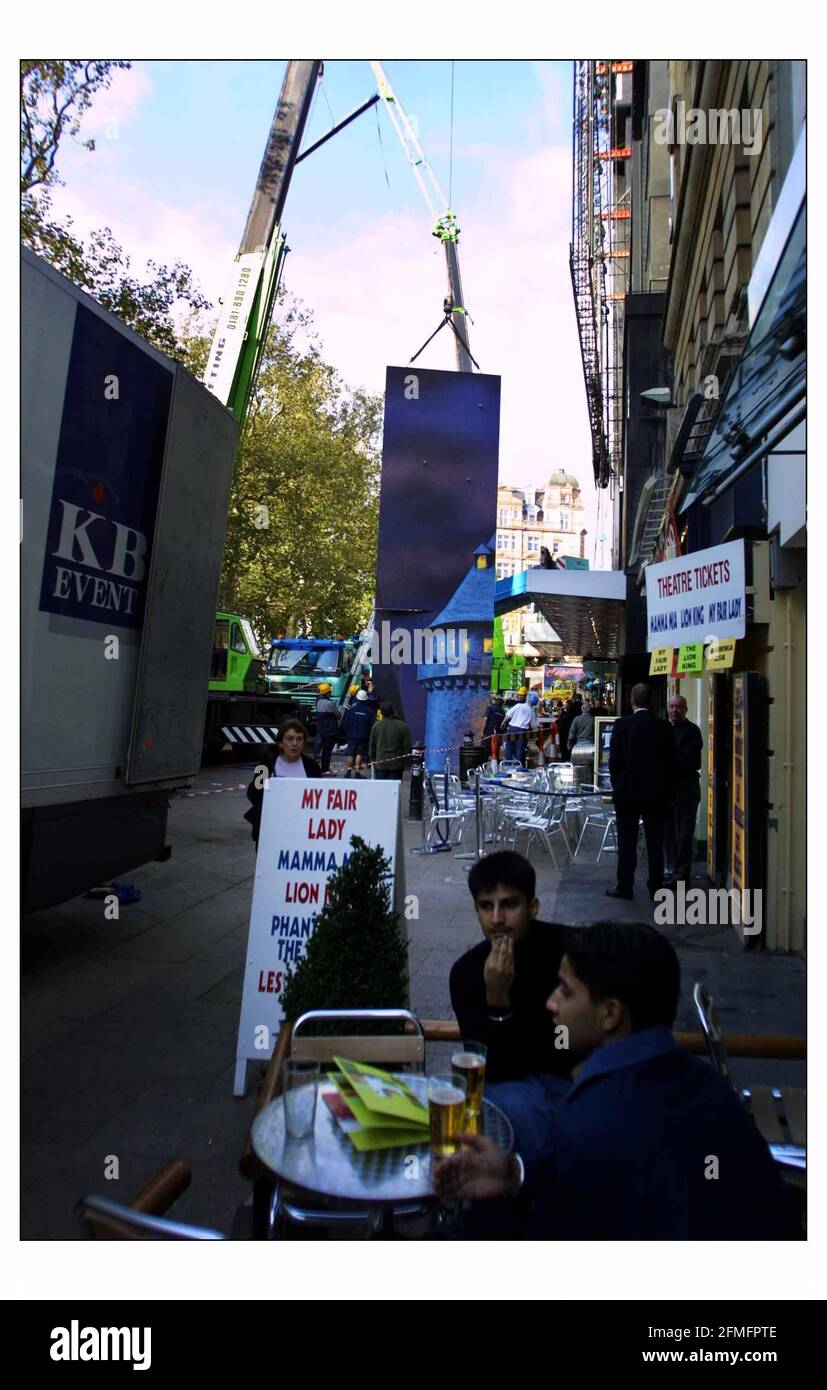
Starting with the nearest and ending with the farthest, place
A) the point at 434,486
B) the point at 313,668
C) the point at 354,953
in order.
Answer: the point at 354,953
the point at 434,486
the point at 313,668

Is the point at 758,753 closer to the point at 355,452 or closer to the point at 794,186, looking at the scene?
the point at 794,186

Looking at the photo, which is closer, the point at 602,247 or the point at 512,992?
the point at 512,992

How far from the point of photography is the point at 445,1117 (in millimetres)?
2014

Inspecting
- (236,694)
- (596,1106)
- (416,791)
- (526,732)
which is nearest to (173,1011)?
(596,1106)

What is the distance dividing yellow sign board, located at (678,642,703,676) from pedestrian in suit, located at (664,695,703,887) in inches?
63.3

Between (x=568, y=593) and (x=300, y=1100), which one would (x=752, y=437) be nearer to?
(x=300, y=1100)

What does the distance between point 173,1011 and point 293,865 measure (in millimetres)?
1648

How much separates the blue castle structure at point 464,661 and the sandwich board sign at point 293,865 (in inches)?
464

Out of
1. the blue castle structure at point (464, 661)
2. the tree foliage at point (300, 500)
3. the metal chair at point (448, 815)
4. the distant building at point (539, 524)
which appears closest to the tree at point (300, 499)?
the tree foliage at point (300, 500)

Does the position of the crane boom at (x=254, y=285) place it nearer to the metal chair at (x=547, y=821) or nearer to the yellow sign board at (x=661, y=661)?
the metal chair at (x=547, y=821)

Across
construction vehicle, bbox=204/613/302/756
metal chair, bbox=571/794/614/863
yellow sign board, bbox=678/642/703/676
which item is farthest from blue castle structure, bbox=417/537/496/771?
yellow sign board, bbox=678/642/703/676

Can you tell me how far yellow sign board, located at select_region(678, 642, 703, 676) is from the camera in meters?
6.65

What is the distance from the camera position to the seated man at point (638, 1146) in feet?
5.48
